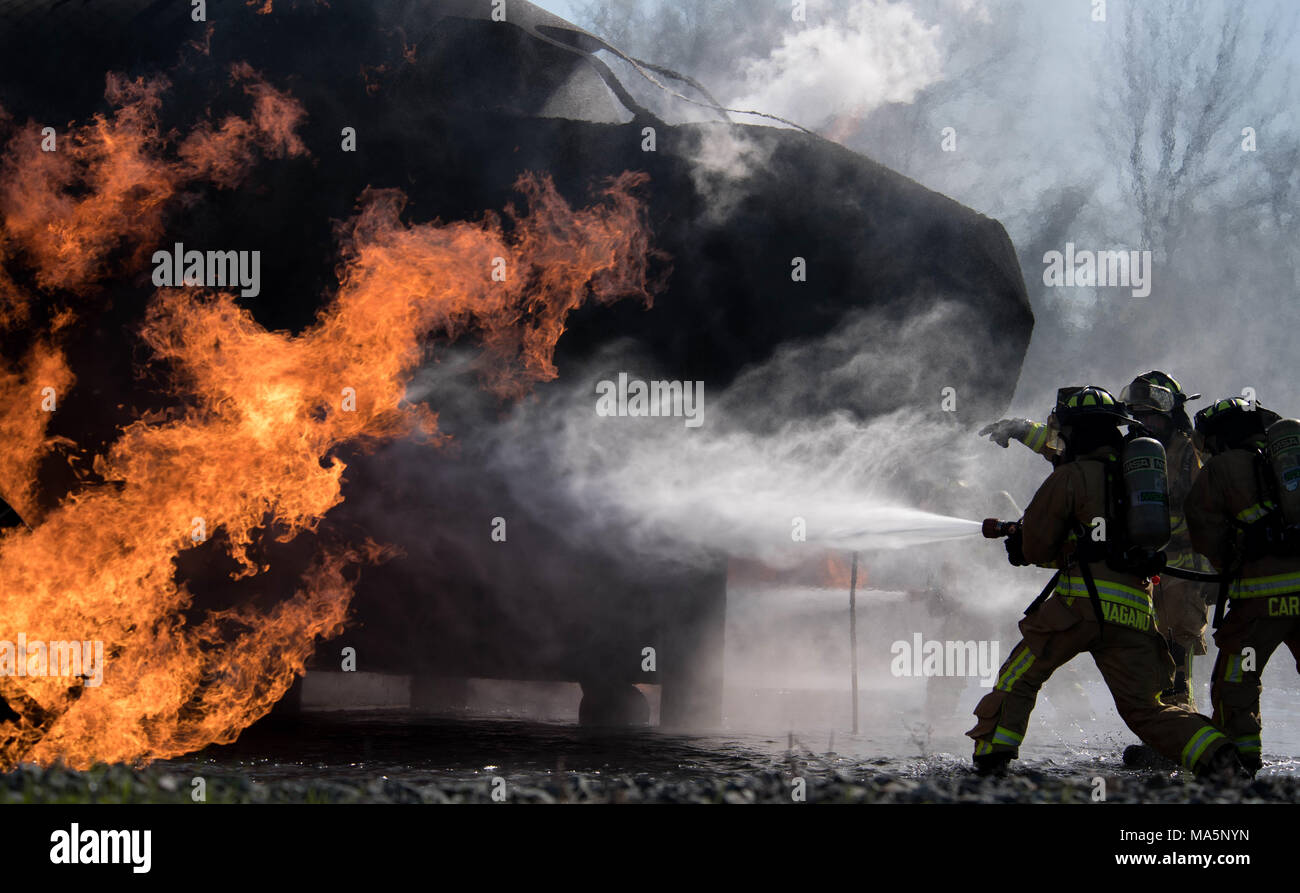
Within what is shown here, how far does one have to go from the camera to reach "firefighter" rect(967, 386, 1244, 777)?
479 cm

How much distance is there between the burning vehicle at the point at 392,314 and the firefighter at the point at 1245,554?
298 cm

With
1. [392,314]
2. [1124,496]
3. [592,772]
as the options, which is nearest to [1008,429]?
[1124,496]

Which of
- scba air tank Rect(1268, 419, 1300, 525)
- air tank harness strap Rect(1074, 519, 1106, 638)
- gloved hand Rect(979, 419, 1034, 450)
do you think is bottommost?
air tank harness strap Rect(1074, 519, 1106, 638)

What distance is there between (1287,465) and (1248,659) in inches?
47.3

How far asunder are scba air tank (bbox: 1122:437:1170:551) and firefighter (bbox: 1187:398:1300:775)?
36.5 inches

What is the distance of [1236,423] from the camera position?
5742 mm

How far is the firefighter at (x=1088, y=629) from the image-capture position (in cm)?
479

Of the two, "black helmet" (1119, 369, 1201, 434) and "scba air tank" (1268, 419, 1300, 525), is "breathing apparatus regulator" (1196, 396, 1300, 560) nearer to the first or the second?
"scba air tank" (1268, 419, 1300, 525)

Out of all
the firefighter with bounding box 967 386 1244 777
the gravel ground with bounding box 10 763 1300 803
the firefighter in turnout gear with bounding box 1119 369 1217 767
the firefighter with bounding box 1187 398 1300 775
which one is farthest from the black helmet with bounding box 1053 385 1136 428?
the gravel ground with bounding box 10 763 1300 803

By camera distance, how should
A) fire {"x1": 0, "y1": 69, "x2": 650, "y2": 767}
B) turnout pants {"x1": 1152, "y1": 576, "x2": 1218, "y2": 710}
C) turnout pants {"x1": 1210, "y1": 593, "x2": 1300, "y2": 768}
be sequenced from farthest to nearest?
turnout pants {"x1": 1152, "y1": 576, "x2": 1218, "y2": 710}, fire {"x1": 0, "y1": 69, "x2": 650, "y2": 767}, turnout pants {"x1": 1210, "y1": 593, "x2": 1300, "y2": 768}

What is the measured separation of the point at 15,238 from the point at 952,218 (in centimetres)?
791

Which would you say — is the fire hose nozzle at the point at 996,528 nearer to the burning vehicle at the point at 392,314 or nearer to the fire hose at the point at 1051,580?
the fire hose at the point at 1051,580

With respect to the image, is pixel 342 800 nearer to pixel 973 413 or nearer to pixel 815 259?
pixel 815 259

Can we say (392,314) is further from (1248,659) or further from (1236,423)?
(1248,659)
